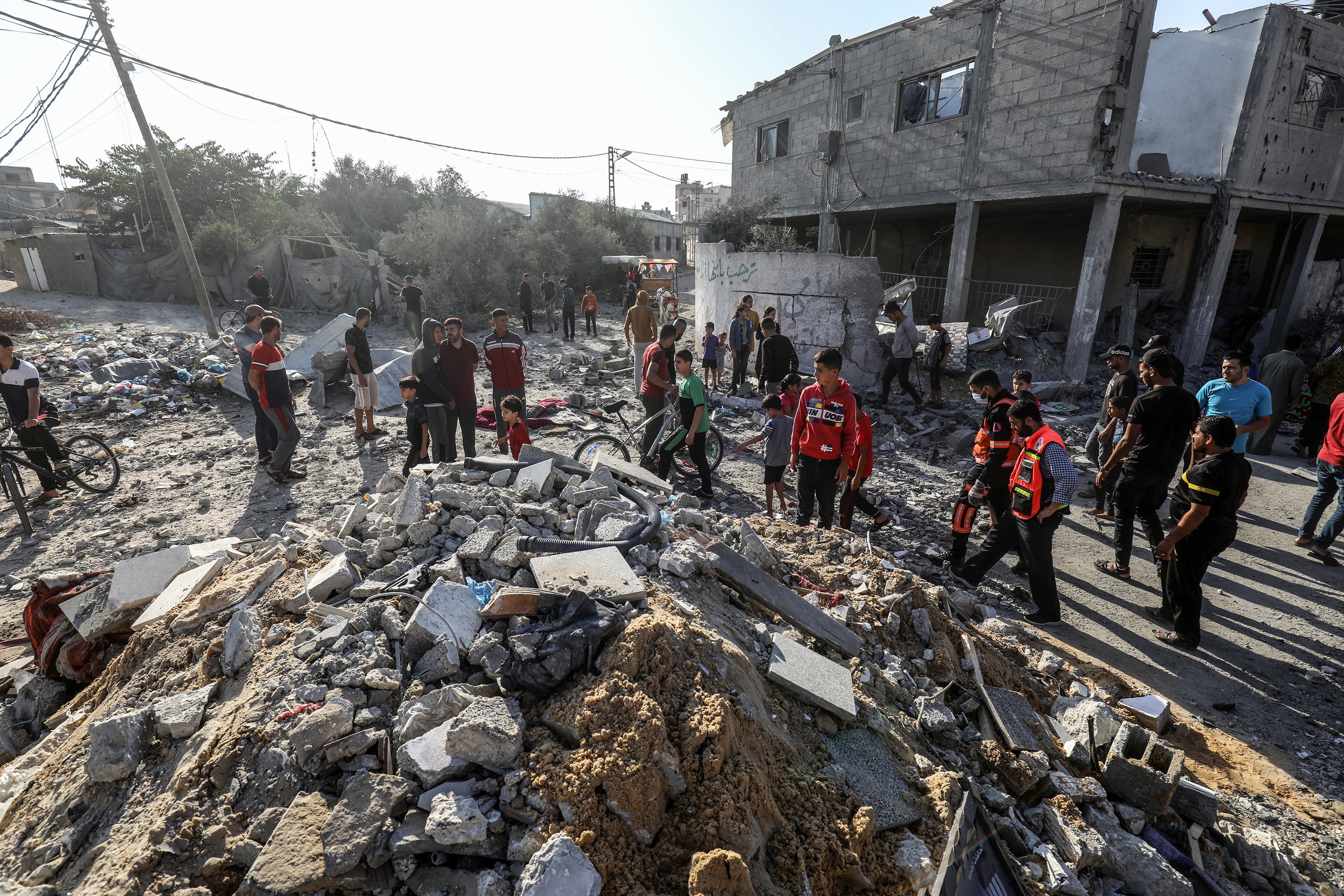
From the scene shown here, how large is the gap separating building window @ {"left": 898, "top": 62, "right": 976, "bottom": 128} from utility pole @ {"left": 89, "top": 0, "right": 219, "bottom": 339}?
50.6 ft

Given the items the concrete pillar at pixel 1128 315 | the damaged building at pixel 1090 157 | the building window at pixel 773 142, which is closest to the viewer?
the damaged building at pixel 1090 157

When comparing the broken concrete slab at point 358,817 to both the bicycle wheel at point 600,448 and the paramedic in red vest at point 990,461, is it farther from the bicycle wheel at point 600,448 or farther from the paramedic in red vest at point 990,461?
the paramedic in red vest at point 990,461

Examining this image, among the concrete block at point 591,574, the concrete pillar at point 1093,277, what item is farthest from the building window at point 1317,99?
the concrete block at point 591,574

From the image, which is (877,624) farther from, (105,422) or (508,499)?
(105,422)

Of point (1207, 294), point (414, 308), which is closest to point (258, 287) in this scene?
point (414, 308)

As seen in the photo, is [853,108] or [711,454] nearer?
[711,454]

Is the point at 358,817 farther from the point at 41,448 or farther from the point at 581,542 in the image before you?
the point at 41,448

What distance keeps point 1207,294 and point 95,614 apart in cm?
1731

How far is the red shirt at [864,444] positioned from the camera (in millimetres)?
5211

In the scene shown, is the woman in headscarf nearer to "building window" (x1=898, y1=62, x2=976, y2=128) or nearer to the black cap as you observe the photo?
the black cap

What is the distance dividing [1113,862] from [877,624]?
1405 millimetres

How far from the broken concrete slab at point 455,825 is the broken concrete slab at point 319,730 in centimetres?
55

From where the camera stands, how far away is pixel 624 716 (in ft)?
7.47

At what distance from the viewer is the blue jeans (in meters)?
5.14
